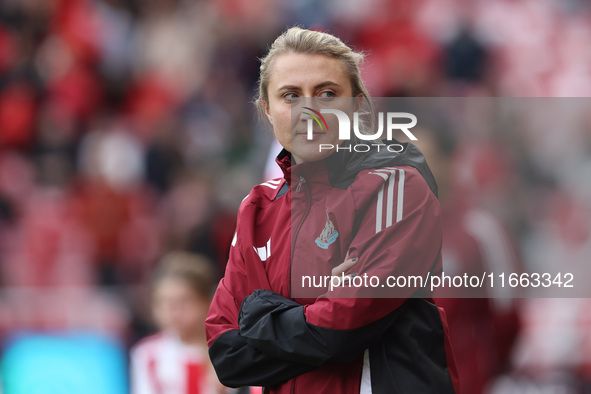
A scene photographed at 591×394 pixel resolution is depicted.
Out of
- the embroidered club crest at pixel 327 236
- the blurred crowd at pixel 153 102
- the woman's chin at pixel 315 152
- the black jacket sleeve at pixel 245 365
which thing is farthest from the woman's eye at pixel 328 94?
the blurred crowd at pixel 153 102

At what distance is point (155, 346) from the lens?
4203mm

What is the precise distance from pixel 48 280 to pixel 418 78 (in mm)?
3434

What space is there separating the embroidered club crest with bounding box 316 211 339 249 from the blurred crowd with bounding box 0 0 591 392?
2.74m

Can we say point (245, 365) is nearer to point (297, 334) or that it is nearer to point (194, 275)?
point (297, 334)

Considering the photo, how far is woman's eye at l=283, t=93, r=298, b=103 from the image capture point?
213cm

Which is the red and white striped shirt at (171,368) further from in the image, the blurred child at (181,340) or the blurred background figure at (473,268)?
the blurred background figure at (473,268)

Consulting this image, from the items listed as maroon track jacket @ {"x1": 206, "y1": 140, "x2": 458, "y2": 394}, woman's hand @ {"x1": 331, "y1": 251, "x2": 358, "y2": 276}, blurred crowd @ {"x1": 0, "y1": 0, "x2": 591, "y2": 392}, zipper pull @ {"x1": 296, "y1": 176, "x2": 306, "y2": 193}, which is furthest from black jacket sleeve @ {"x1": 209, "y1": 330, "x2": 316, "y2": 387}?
blurred crowd @ {"x1": 0, "y1": 0, "x2": 591, "y2": 392}

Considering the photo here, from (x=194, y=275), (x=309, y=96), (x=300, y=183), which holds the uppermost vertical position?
(x=194, y=275)

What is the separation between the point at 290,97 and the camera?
2.14 meters

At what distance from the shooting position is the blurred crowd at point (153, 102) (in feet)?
21.5

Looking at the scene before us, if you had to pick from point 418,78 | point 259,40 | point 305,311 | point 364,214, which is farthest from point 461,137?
point 259,40

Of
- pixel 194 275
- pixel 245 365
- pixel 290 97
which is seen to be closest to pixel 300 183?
pixel 290 97

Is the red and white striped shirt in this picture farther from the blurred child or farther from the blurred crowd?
the blurred crowd

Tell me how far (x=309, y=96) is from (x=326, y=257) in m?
0.40
